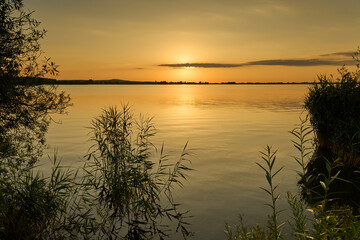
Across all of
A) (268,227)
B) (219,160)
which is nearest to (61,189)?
(268,227)

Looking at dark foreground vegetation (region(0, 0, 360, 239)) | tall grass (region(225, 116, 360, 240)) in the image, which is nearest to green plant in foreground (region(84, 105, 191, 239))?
dark foreground vegetation (region(0, 0, 360, 239))

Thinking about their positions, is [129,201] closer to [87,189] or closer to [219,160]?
[87,189]

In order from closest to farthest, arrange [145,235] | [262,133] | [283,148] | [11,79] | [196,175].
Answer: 1. [145,235]
2. [11,79]
3. [196,175]
4. [283,148]
5. [262,133]

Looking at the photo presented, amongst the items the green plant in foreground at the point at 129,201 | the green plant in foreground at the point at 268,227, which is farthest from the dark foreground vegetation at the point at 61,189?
the green plant in foreground at the point at 268,227

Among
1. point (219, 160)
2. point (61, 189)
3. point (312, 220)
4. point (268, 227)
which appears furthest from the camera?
point (219, 160)

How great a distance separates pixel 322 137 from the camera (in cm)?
2159

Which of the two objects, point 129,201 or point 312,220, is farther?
point 129,201

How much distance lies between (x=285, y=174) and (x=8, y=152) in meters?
15.5

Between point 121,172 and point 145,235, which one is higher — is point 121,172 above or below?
above

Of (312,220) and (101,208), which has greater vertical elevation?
(312,220)

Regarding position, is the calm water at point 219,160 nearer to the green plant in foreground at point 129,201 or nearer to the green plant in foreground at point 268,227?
the green plant in foreground at point 129,201

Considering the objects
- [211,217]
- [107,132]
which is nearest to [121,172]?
[107,132]

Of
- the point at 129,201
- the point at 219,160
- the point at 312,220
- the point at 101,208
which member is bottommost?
the point at 219,160

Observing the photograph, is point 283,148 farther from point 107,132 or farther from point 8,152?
point 8,152
